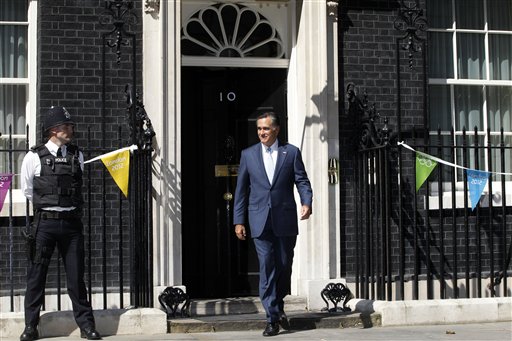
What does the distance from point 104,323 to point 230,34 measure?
3.67 metres

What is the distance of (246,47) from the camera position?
11.0 meters

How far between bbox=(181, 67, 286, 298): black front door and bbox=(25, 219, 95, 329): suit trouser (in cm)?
240

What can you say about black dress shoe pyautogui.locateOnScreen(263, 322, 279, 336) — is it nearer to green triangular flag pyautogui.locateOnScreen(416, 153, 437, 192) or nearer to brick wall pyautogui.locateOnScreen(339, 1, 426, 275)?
brick wall pyautogui.locateOnScreen(339, 1, 426, 275)

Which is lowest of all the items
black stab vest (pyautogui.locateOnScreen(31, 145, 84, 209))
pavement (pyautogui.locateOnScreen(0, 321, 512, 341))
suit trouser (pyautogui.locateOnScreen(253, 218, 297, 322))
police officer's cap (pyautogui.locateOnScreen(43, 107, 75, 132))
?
pavement (pyautogui.locateOnScreen(0, 321, 512, 341))

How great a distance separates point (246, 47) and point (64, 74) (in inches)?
80.5

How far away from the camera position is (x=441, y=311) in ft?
31.2

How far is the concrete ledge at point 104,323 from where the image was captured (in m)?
8.53

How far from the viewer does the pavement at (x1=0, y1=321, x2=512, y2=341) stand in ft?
28.4

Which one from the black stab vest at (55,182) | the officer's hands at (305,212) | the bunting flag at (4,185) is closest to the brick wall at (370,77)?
the officer's hands at (305,212)

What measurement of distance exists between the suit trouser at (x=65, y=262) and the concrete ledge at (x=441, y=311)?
2.79 m

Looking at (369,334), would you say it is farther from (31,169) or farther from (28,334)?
(31,169)

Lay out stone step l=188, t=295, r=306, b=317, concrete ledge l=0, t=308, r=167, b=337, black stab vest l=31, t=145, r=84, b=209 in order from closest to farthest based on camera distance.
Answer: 1. black stab vest l=31, t=145, r=84, b=209
2. concrete ledge l=0, t=308, r=167, b=337
3. stone step l=188, t=295, r=306, b=317

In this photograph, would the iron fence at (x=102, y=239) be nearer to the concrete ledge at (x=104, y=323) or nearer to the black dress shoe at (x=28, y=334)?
the concrete ledge at (x=104, y=323)

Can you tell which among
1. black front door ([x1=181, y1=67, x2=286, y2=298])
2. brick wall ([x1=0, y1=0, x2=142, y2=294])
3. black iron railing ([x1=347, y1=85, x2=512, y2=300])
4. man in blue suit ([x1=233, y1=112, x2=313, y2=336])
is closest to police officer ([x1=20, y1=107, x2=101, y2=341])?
man in blue suit ([x1=233, y1=112, x2=313, y2=336])
